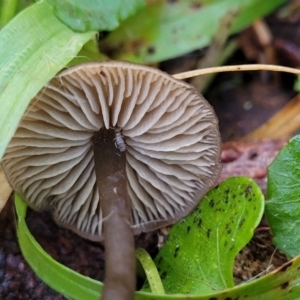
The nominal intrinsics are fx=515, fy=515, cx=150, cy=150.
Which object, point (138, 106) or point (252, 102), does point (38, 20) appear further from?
point (252, 102)

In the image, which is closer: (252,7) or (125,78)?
(125,78)

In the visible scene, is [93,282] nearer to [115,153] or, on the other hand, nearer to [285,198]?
[115,153]

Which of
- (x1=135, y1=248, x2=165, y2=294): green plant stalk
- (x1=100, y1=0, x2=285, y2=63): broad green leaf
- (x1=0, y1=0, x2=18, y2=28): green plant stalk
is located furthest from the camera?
(x1=100, y1=0, x2=285, y2=63): broad green leaf

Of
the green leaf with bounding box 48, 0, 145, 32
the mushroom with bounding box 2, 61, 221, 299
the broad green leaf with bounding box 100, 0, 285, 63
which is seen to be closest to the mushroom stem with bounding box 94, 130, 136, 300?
the mushroom with bounding box 2, 61, 221, 299

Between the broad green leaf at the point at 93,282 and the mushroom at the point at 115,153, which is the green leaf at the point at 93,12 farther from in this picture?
the broad green leaf at the point at 93,282

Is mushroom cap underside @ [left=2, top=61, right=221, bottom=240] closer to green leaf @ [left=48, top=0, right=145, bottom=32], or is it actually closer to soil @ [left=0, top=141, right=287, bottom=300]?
soil @ [left=0, top=141, right=287, bottom=300]

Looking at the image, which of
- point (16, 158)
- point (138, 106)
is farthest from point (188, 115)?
point (16, 158)
